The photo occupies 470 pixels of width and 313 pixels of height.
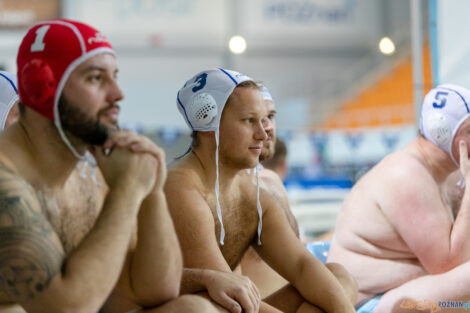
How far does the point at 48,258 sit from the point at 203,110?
1.23m

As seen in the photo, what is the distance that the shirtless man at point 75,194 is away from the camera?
1675 mm

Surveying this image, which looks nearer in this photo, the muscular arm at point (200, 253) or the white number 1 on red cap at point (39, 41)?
the white number 1 on red cap at point (39, 41)

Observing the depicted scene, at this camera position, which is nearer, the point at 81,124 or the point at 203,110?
the point at 81,124

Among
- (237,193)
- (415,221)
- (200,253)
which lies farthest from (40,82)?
(415,221)

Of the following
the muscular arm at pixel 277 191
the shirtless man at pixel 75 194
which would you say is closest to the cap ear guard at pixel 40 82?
the shirtless man at pixel 75 194

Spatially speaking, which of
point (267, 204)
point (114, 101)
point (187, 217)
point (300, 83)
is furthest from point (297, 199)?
point (300, 83)

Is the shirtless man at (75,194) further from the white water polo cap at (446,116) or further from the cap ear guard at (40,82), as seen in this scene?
the white water polo cap at (446,116)

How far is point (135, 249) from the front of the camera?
Result: 6.84 feet

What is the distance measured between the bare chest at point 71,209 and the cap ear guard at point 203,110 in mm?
726

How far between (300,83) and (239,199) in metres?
17.3

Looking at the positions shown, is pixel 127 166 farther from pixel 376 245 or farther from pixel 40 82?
pixel 376 245

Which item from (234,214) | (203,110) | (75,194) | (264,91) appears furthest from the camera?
(264,91)

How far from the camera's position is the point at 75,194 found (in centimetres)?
208

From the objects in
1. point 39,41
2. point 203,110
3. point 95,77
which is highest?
point 39,41
